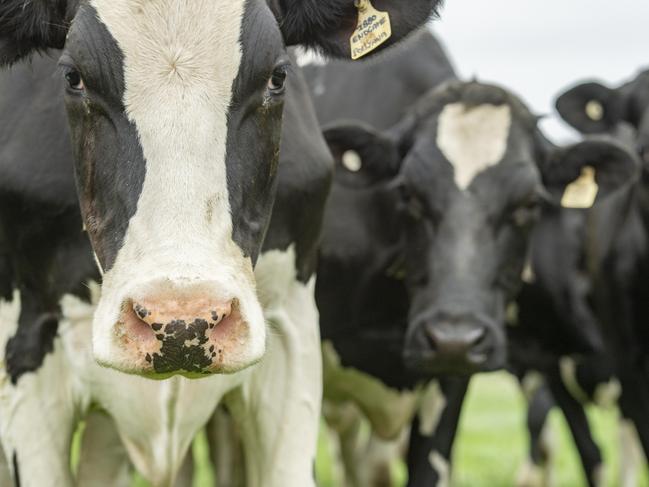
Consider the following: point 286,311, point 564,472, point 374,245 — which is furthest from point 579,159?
point 564,472

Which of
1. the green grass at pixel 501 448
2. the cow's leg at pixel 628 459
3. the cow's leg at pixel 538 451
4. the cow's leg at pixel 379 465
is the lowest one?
the green grass at pixel 501 448

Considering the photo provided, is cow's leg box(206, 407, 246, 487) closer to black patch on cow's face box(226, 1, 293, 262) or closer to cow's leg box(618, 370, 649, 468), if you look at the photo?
cow's leg box(618, 370, 649, 468)

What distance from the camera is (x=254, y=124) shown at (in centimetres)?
438

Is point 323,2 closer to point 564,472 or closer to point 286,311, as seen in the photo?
point 286,311

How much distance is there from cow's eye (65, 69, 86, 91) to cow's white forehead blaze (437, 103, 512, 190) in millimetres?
2834

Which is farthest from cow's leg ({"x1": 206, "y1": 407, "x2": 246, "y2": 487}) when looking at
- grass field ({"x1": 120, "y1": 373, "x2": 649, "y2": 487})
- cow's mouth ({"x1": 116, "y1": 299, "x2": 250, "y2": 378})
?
Answer: cow's mouth ({"x1": 116, "y1": 299, "x2": 250, "y2": 378})

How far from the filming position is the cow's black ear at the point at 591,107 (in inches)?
372

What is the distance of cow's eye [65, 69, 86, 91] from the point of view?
429 centimetres

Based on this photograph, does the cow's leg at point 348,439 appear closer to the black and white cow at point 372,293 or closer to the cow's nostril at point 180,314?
the black and white cow at point 372,293

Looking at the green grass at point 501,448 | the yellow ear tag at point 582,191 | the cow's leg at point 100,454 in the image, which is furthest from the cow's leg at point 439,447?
the green grass at point 501,448

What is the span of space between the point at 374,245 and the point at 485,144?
802 millimetres

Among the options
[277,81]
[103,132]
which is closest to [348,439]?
[277,81]

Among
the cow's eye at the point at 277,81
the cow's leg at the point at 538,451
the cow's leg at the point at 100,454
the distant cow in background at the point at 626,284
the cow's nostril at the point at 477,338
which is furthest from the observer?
the cow's leg at the point at 538,451

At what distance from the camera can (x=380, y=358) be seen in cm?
749
